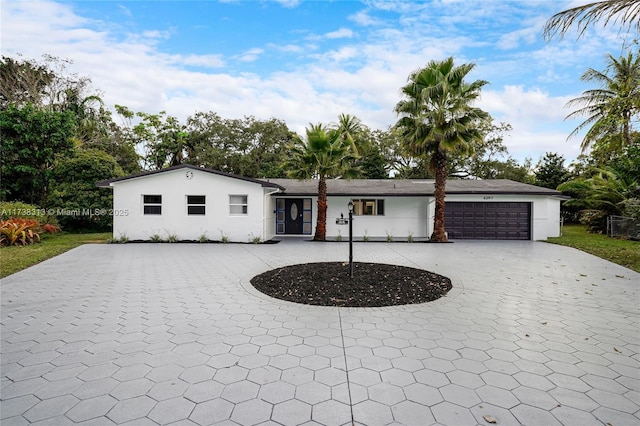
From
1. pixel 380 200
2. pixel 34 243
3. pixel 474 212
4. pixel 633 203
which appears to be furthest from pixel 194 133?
pixel 633 203

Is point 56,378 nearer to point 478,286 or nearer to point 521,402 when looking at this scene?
point 521,402

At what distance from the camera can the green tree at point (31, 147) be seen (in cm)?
1633

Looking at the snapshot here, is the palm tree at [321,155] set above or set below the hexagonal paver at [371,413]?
above

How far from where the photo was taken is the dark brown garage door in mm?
15977

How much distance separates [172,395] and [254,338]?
4.32ft

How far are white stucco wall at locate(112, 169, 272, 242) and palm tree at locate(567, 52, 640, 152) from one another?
39.6 ft

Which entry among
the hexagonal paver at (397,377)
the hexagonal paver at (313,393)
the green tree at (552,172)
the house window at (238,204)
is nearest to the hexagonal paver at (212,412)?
the hexagonal paver at (313,393)

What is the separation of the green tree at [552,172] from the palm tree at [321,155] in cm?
1961

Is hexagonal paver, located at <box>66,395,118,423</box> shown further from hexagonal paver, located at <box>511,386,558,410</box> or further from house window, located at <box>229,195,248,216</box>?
house window, located at <box>229,195,248,216</box>

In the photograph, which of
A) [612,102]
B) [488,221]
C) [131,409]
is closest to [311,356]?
[131,409]

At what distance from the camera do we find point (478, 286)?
6.80m

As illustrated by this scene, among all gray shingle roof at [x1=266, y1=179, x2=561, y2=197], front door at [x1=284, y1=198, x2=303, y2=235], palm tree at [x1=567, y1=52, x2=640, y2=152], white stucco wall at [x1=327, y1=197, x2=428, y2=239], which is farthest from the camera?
front door at [x1=284, y1=198, x2=303, y2=235]

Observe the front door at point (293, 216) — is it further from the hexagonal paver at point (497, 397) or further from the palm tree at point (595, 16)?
the hexagonal paver at point (497, 397)

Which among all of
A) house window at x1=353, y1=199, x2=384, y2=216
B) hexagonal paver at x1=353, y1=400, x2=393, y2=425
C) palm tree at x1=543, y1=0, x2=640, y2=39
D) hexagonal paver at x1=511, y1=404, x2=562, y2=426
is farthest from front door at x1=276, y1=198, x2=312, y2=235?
hexagonal paver at x1=511, y1=404, x2=562, y2=426
